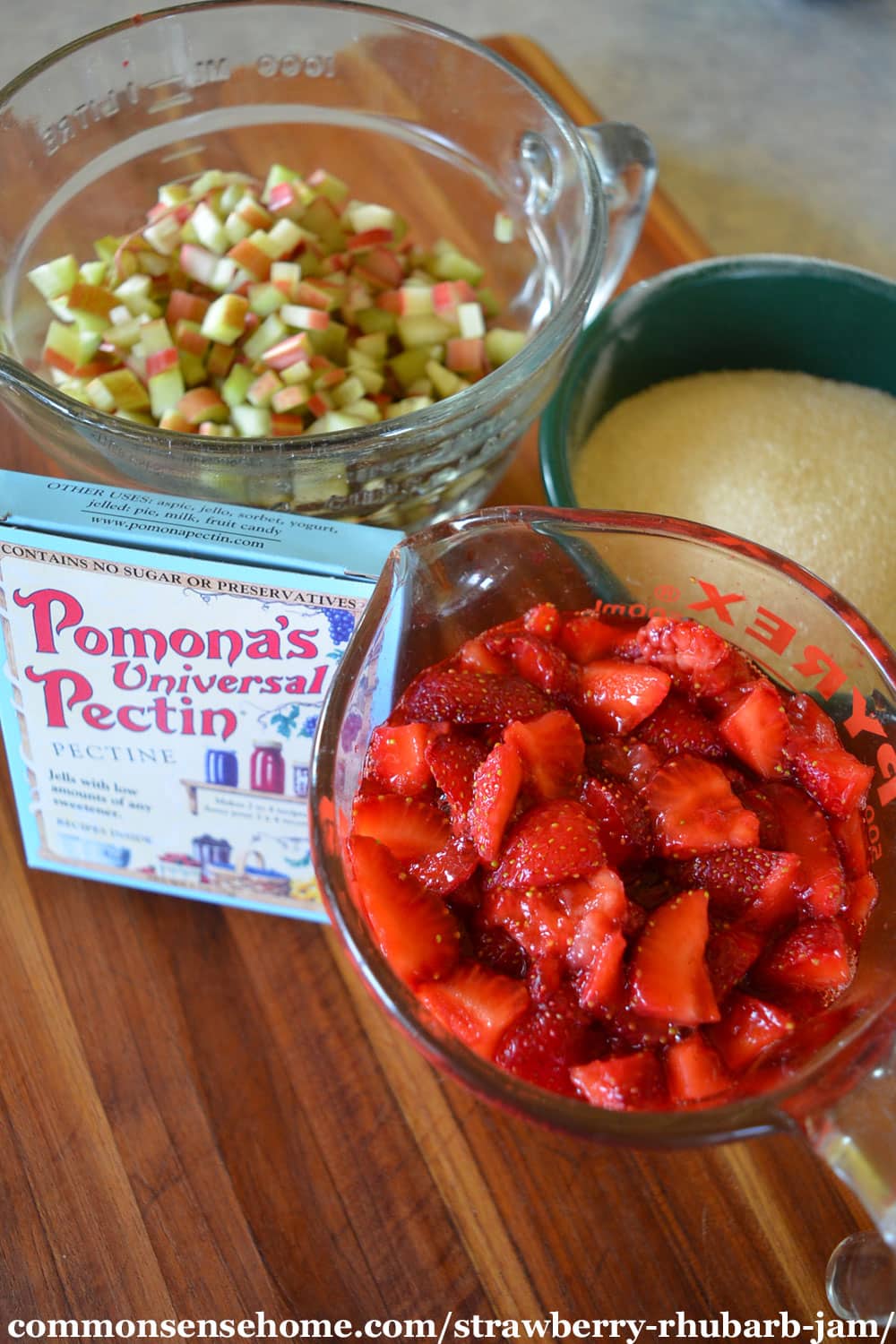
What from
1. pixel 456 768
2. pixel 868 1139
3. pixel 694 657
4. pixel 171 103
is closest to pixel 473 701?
pixel 456 768

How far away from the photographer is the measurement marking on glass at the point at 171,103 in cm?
123

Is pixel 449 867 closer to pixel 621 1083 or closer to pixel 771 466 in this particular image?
pixel 621 1083

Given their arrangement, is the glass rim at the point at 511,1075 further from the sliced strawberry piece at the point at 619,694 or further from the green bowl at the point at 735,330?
the green bowl at the point at 735,330

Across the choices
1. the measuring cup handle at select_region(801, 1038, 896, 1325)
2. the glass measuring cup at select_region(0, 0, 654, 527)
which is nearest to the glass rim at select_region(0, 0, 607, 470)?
the glass measuring cup at select_region(0, 0, 654, 527)

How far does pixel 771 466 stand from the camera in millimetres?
1201

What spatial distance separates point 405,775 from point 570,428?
0.48 metres

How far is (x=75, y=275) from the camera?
1.16m

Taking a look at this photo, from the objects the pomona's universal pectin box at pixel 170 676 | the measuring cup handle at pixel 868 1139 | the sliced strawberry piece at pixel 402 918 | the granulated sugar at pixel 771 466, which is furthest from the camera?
the granulated sugar at pixel 771 466

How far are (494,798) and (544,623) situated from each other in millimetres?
181

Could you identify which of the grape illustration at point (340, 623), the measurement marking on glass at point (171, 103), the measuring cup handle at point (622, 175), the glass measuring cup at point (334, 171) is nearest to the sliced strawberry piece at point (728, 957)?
the grape illustration at point (340, 623)

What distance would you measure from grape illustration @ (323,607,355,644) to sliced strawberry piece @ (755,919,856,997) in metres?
0.38

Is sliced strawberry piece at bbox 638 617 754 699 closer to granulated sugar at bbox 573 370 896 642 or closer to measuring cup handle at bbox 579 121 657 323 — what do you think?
granulated sugar at bbox 573 370 896 642

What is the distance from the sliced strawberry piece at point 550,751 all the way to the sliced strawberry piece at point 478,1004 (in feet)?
0.45

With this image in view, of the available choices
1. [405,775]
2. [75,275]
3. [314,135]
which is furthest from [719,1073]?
[314,135]
